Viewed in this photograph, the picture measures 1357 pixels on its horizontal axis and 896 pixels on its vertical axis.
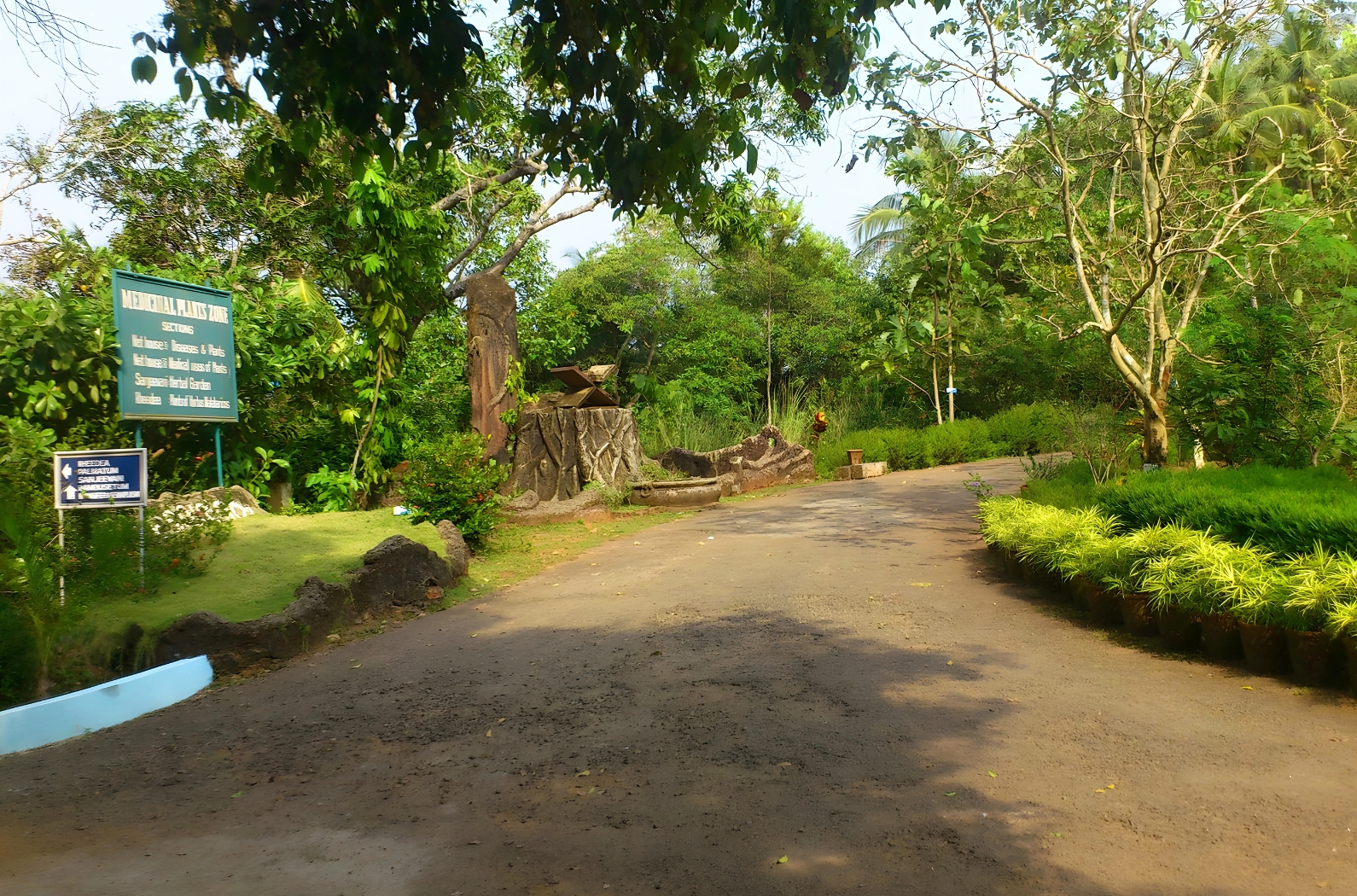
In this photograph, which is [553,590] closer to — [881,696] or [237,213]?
[881,696]

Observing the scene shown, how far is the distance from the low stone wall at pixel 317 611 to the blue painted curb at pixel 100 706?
19cm

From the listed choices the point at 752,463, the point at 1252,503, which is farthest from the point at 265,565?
the point at 752,463

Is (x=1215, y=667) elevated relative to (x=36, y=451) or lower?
lower

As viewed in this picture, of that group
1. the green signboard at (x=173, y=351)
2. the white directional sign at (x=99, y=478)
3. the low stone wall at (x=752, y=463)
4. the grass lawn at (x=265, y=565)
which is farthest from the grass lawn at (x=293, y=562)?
the low stone wall at (x=752, y=463)

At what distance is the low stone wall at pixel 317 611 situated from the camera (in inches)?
247

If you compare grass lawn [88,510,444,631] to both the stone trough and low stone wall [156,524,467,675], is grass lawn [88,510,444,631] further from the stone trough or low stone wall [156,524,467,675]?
the stone trough

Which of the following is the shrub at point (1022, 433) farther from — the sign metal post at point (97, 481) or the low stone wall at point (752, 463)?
the sign metal post at point (97, 481)

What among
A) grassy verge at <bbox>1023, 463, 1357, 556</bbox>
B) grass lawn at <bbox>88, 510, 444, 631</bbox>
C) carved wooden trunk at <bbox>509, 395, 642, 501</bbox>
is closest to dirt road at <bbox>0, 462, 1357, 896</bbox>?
grass lawn at <bbox>88, 510, 444, 631</bbox>

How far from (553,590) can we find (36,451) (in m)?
4.18

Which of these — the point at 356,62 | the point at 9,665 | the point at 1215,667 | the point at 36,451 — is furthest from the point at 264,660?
the point at 1215,667

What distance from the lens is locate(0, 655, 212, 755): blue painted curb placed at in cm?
504

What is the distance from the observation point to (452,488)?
10266 millimetres

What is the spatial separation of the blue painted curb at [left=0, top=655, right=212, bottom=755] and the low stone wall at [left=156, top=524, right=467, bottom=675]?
190 mm

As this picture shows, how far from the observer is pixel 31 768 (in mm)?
4730
